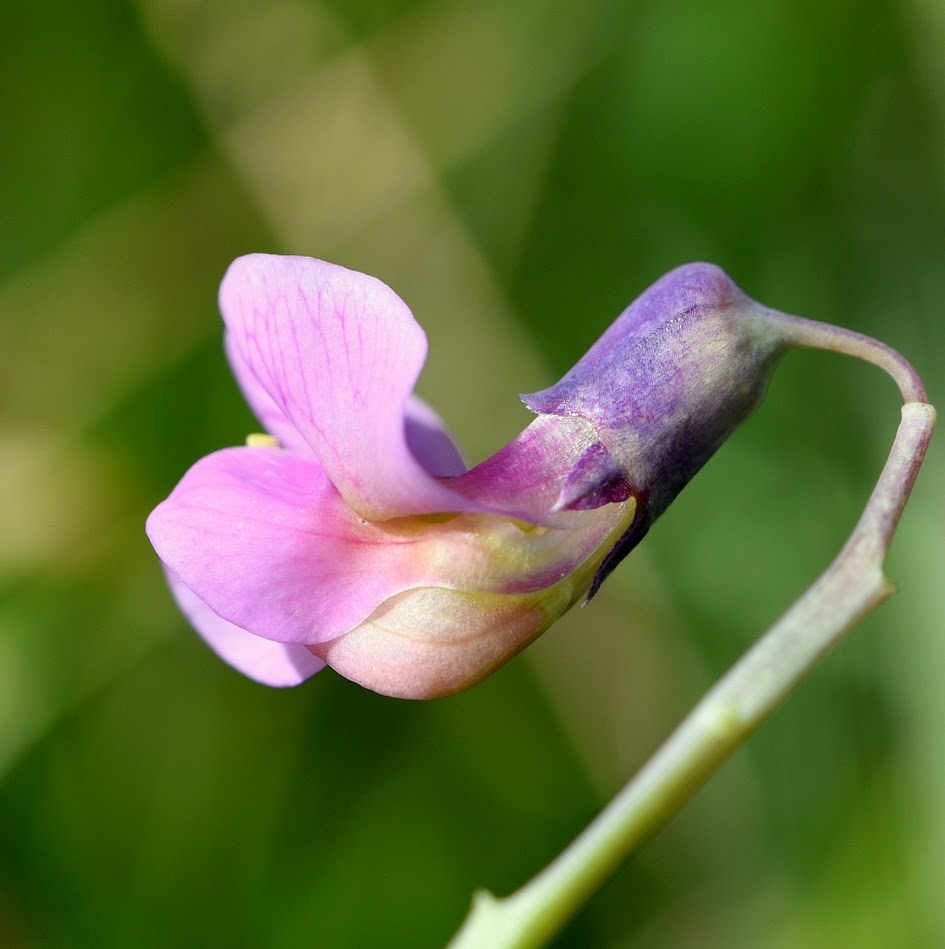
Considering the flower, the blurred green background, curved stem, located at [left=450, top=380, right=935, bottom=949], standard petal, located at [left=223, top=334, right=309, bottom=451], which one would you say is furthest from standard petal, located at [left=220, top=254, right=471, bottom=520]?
the blurred green background

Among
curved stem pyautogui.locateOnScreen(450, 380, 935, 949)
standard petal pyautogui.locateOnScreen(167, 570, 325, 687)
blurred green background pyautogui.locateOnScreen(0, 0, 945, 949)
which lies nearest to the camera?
curved stem pyautogui.locateOnScreen(450, 380, 935, 949)

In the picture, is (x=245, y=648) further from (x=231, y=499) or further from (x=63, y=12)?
(x=63, y=12)

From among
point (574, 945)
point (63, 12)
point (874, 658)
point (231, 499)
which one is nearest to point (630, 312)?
point (231, 499)

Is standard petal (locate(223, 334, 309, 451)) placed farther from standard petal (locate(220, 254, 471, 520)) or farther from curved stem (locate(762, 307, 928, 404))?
curved stem (locate(762, 307, 928, 404))

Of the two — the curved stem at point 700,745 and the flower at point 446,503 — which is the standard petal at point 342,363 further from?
the curved stem at point 700,745

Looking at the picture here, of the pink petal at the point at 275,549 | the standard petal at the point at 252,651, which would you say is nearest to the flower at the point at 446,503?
the pink petal at the point at 275,549

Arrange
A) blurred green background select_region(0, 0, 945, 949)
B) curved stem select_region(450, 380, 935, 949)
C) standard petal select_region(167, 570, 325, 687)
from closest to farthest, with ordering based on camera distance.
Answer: curved stem select_region(450, 380, 935, 949)
standard petal select_region(167, 570, 325, 687)
blurred green background select_region(0, 0, 945, 949)
